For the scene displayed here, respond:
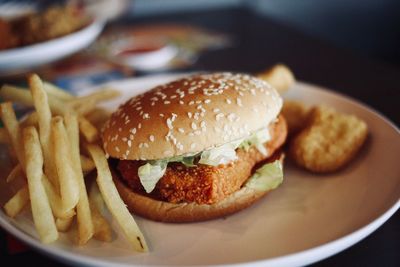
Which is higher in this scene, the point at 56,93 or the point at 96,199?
the point at 56,93

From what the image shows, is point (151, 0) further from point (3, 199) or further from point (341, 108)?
point (3, 199)

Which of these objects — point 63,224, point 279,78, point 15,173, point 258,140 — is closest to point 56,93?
point 15,173

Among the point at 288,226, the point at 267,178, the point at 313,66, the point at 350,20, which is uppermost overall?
the point at 267,178

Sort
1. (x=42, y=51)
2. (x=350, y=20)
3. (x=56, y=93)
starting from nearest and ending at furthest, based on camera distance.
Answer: (x=56, y=93) < (x=42, y=51) < (x=350, y=20)

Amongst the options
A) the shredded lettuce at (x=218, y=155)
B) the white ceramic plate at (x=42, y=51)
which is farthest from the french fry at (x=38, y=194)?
the white ceramic plate at (x=42, y=51)

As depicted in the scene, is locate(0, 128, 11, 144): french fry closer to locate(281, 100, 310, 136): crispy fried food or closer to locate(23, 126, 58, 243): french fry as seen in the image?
locate(23, 126, 58, 243): french fry

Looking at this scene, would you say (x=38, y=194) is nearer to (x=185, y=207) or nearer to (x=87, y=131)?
(x=87, y=131)

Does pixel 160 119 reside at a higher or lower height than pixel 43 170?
higher

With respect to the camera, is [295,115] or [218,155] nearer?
[218,155]

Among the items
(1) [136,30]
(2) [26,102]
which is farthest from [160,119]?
(1) [136,30]
